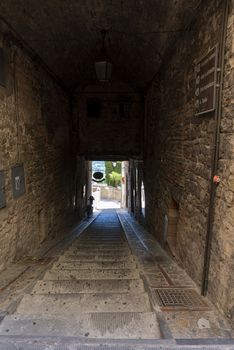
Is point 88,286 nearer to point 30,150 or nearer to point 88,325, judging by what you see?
point 88,325

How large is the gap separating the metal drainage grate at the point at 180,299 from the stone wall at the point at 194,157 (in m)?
0.21

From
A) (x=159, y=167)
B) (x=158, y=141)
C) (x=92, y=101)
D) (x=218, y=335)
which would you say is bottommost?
(x=218, y=335)

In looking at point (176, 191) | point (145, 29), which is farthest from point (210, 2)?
point (176, 191)

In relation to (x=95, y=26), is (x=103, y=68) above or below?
below

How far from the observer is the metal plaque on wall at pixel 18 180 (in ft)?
15.0

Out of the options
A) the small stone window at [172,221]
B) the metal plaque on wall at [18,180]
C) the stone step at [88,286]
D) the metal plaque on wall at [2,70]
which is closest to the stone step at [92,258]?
the small stone window at [172,221]

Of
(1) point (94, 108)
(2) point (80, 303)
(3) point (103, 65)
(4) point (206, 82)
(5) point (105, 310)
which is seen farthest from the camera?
(1) point (94, 108)

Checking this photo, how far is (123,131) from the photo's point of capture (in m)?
10.7

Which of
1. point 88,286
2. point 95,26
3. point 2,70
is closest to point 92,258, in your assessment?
point 88,286

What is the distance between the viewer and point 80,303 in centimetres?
295

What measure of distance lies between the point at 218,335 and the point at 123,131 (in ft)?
29.2

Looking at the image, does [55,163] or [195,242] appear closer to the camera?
[195,242]

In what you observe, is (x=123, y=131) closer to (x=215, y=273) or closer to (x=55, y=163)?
(x=55, y=163)

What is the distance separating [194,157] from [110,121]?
275 inches
